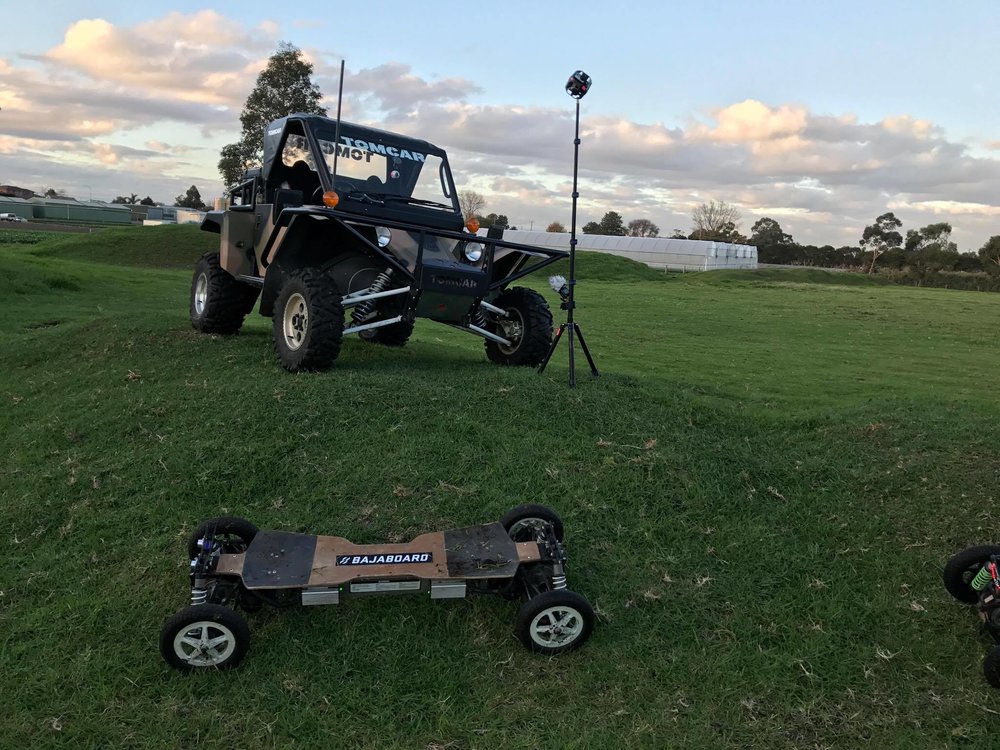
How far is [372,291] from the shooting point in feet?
25.2

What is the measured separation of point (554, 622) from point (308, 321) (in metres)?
4.19

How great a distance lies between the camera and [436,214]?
28.5 feet

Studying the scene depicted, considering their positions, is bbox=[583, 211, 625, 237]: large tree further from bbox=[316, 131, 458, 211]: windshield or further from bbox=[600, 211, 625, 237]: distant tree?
bbox=[316, 131, 458, 211]: windshield

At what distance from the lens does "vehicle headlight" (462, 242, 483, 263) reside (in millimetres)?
→ 8102

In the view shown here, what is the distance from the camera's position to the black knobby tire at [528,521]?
459cm

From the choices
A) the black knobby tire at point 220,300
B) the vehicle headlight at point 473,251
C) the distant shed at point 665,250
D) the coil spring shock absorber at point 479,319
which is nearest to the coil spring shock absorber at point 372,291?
the vehicle headlight at point 473,251

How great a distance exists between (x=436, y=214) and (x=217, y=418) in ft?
12.0

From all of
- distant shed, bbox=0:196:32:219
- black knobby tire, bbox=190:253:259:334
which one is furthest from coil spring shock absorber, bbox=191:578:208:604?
distant shed, bbox=0:196:32:219

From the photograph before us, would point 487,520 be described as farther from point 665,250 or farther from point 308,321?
point 665,250

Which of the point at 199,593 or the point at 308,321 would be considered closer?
the point at 199,593

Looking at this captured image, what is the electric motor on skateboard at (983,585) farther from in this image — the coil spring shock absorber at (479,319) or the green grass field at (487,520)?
the coil spring shock absorber at (479,319)

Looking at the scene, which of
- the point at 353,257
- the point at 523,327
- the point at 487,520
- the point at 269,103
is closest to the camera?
the point at 487,520

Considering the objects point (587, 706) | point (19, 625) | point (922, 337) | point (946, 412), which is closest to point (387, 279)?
point (19, 625)

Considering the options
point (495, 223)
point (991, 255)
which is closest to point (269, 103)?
point (495, 223)
